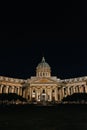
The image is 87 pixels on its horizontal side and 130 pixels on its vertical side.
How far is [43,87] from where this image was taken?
106562 millimetres

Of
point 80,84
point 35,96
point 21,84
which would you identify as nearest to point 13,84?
point 21,84

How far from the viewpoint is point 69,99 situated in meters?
72.2

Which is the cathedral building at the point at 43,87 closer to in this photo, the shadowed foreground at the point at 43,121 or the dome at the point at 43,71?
the dome at the point at 43,71

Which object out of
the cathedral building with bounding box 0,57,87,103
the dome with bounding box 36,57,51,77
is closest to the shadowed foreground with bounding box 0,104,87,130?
the cathedral building with bounding box 0,57,87,103

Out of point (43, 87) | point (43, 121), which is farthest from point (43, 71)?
point (43, 121)

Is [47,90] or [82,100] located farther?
[47,90]

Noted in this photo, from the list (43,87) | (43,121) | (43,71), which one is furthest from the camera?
(43,71)

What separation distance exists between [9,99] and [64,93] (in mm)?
47171

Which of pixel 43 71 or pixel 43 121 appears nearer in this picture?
pixel 43 121

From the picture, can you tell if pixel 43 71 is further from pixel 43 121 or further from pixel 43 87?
pixel 43 121

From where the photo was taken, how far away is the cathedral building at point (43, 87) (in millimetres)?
103037

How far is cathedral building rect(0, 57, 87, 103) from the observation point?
103037 millimetres

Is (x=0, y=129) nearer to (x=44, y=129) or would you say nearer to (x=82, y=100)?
(x=44, y=129)

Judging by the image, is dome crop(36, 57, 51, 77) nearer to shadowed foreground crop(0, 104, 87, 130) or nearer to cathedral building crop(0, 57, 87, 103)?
cathedral building crop(0, 57, 87, 103)
